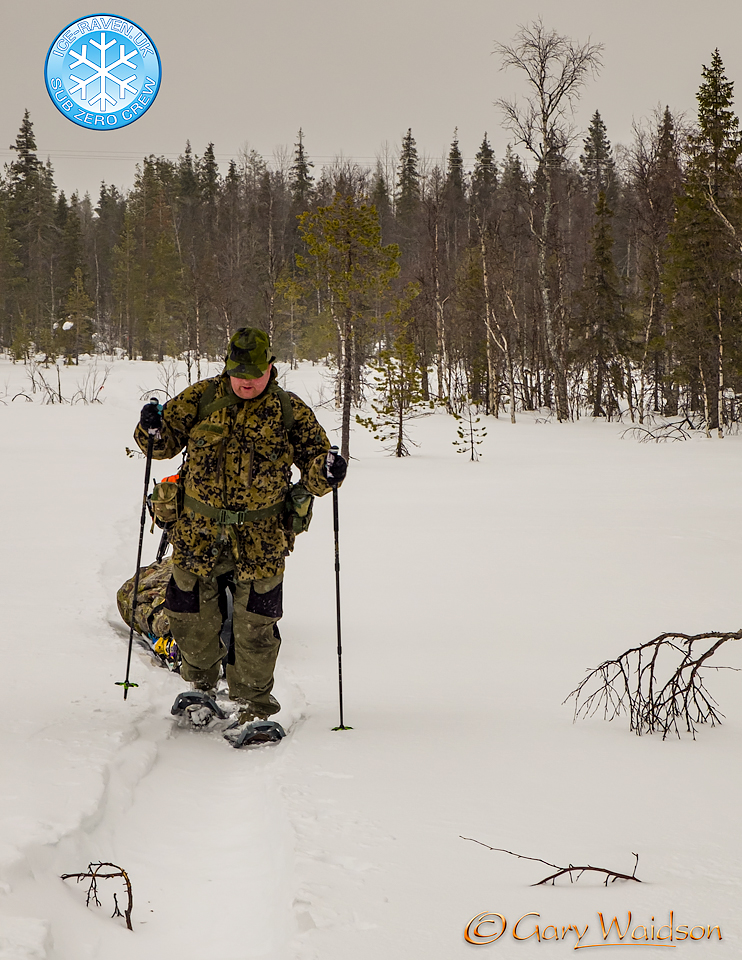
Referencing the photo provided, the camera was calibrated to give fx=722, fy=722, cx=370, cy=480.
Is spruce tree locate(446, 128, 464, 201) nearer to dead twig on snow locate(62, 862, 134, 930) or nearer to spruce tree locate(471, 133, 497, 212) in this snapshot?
spruce tree locate(471, 133, 497, 212)

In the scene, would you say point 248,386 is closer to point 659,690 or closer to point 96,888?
point 96,888

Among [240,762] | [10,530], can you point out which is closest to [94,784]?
[240,762]

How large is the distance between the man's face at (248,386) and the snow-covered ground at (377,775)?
1.58 meters

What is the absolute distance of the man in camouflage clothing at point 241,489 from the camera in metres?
3.32

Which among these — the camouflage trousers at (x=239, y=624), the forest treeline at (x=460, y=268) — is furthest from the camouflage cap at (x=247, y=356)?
the forest treeline at (x=460, y=268)

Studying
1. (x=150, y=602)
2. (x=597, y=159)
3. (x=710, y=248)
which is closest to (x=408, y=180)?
(x=597, y=159)

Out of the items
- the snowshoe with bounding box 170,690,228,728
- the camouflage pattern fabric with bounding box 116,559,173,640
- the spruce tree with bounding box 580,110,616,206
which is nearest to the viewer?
the snowshoe with bounding box 170,690,228,728

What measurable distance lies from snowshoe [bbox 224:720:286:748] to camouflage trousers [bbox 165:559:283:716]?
0.15m

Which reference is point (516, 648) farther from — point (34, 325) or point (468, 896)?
point (34, 325)

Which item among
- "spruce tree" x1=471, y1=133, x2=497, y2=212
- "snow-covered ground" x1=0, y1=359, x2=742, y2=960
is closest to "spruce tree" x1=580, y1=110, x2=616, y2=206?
"spruce tree" x1=471, y1=133, x2=497, y2=212

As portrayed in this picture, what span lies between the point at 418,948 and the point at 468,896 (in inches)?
10.2

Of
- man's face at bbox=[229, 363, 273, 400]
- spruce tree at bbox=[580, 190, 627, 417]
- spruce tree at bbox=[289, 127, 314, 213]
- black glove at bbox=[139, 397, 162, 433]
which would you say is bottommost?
black glove at bbox=[139, 397, 162, 433]

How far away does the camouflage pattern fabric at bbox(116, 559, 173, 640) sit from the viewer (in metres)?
4.49

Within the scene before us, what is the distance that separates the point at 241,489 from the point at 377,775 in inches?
54.2
